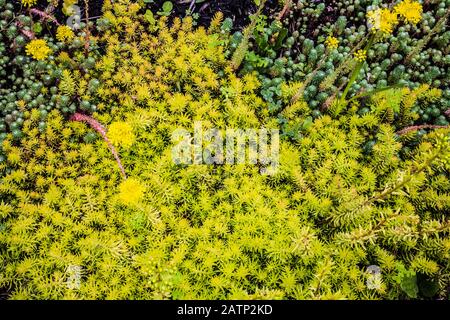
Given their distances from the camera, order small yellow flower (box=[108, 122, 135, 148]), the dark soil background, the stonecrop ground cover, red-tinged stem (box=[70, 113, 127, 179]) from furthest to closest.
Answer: the dark soil background
red-tinged stem (box=[70, 113, 127, 179])
small yellow flower (box=[108, 122, 135, 148])
the stonecrop ground cover

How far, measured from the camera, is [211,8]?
5082 mm

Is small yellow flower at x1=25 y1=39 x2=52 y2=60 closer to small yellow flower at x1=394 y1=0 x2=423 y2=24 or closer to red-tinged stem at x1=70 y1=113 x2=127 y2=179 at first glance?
red-tinged stem at x1=70 y1=113 x2=127 y2=179

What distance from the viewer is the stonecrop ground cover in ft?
11.8

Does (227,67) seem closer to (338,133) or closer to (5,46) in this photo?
(338,133)

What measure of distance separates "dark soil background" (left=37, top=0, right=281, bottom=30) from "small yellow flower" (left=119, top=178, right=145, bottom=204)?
98.2 inches

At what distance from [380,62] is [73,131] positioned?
13.2 ft

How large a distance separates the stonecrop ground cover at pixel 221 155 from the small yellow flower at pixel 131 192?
0.05ft

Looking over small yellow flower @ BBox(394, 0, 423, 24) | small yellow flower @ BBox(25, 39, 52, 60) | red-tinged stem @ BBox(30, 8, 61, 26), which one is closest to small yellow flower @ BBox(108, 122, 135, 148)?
small yellow flower @ BBox(25, 39, 52, 60)

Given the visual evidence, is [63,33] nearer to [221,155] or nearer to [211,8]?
[211,8]

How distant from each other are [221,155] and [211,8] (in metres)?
2.22

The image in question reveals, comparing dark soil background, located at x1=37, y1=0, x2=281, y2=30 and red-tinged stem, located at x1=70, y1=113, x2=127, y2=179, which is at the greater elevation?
dark soil background, located at x1=37, y1=0, x2=281, y2=30

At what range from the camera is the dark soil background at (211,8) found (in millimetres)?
4953

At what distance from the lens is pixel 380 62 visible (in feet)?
16.4
